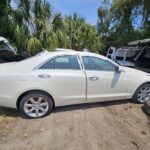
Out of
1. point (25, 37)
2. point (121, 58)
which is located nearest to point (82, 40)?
point (121, 58)

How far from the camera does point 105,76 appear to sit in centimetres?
529

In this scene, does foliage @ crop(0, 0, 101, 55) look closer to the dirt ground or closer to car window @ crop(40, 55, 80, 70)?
car window @ crop(40, 55, 80, 70)

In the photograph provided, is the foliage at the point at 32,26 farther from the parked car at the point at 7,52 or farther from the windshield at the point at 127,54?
the windshield at the point at 127,54

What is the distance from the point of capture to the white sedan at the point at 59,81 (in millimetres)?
4730

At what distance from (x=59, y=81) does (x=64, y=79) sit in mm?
126

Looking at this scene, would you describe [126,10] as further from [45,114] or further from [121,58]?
[45,114]

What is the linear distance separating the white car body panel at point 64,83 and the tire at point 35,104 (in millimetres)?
147

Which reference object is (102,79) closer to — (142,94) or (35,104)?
(142,94)

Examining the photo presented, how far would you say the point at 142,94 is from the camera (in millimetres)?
5965

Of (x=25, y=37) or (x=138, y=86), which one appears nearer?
(x=138, y=86)

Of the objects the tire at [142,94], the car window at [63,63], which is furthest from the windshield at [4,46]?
the tire at [142,94]

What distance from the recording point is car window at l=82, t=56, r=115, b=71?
5.25m

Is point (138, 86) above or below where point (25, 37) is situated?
below

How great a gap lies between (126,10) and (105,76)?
15.4 m
